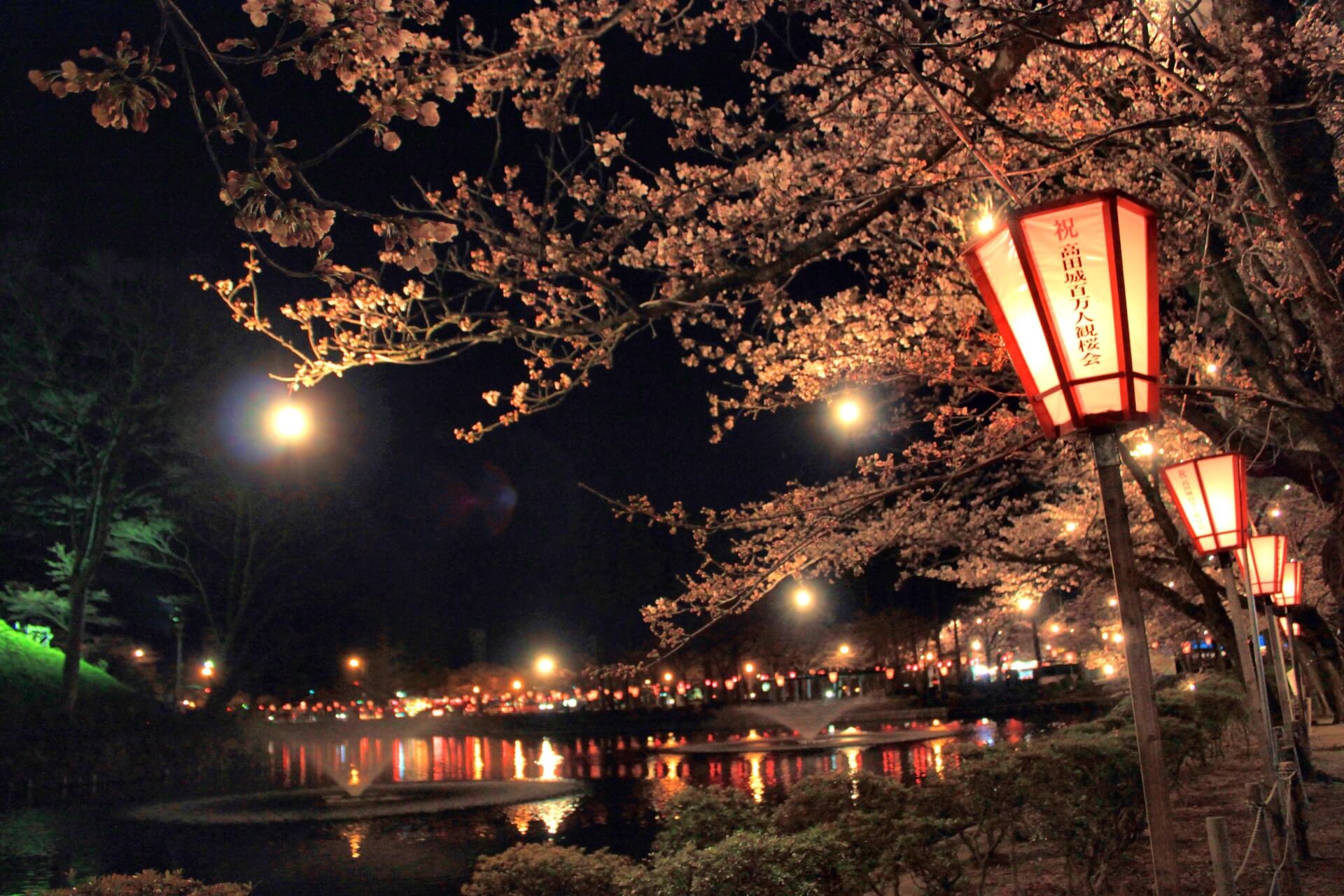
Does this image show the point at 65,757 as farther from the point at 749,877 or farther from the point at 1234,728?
the point at 1234,728

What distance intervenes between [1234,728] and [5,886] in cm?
2373

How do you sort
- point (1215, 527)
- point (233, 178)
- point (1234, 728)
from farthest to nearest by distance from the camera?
point (1234, 728) → point (1215, 527) → point (233, 178)

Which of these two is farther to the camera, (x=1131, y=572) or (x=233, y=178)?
(x=233, y=178)

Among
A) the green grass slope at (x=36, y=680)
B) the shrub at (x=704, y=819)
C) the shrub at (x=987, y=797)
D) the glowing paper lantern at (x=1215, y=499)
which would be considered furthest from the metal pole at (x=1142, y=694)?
the green grass slope at (x=36, y=680)

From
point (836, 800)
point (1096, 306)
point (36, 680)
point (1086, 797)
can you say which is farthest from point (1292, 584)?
point (36, 680)

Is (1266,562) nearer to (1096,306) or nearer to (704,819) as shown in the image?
(704,819)

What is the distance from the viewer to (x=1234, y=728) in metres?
22.0

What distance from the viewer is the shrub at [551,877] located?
17.0 feet

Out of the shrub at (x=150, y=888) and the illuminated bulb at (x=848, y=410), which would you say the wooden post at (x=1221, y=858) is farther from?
the illuminated bulb at (x=848, y=410)

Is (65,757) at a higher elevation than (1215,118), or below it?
below

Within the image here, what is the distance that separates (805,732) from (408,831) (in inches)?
936

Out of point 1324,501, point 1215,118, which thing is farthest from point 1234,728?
point 1215,118

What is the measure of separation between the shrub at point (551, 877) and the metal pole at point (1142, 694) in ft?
9.21

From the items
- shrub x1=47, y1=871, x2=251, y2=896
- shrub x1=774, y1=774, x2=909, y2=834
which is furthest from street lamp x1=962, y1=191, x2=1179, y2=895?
shrub x1=47, y1=871, x2=251, y2=896
